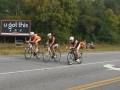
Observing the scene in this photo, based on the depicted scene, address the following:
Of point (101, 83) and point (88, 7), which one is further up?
point (88, 7)

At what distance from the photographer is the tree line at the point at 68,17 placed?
7269 cm

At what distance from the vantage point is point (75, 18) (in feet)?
260

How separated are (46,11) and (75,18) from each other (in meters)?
10.7

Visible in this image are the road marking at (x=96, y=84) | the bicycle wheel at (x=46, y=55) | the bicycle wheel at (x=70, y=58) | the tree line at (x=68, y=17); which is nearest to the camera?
the road marking at (x=96, y=84)

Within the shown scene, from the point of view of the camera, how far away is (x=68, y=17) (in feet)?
248

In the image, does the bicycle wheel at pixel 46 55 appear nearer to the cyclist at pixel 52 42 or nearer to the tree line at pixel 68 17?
the cyclist at pixel 52 42

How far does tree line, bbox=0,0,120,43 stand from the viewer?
72688 mm

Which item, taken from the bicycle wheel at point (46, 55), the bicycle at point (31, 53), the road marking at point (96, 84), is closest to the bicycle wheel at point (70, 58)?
the bicycle wheel at point (46, 55)

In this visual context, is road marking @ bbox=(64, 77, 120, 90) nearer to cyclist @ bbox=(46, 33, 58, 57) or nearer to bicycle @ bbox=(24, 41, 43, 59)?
cyclist @ bbox=(46, 33, 58, 57)

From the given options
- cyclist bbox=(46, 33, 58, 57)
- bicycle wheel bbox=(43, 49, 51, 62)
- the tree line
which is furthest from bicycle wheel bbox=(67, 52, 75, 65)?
the tree line

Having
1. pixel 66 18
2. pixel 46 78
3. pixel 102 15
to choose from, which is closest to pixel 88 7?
pixel 102 15

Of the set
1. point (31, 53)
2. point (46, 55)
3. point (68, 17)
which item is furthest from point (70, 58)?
point (68, 17)

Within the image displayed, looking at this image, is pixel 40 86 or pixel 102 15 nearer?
pixel 40 86

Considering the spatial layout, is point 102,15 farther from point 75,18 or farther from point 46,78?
point 46,78
